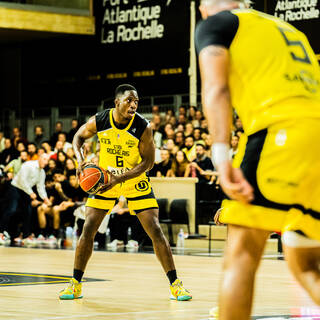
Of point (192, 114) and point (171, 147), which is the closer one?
point (171, 147)

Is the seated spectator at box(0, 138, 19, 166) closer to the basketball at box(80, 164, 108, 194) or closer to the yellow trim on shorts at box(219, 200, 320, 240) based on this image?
the basketball at box(80, 164, 108, 194)

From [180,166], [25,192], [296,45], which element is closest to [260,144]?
[296,45]

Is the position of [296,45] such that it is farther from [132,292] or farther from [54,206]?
[54,206]

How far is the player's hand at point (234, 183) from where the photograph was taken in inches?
131

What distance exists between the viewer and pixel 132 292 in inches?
332

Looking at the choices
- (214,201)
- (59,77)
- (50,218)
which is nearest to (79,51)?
(59,77)

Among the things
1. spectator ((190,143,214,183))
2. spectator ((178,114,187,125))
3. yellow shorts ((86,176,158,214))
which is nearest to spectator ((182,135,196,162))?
spectator ((190,143,214,183))

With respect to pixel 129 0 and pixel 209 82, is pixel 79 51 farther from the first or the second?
pixel 209 82

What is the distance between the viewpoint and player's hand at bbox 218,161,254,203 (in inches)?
131

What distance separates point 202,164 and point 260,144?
12386 millimetres

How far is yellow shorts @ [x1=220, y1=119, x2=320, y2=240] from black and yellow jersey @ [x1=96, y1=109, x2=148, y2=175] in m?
4.64

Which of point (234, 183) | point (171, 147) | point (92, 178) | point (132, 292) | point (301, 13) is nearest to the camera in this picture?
point (234, 183)

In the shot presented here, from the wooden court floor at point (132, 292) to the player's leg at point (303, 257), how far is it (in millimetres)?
2667

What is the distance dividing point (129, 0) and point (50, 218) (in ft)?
33.7
